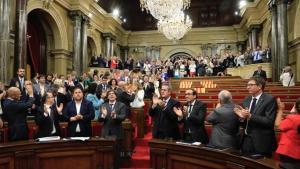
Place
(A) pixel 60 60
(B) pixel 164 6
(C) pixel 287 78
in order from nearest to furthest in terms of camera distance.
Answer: (C) pixel 287 78, (B) pixel 164 6, (A) pixel 60 60

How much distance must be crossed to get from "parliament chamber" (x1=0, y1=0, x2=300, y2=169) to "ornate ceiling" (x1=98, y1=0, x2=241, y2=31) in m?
0.07

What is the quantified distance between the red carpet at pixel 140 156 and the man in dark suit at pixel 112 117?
693mm

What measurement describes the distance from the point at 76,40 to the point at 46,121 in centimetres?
1033

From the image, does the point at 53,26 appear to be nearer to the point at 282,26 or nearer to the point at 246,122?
the point at 282,26

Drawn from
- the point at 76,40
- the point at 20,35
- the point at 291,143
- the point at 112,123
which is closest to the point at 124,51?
the point at 76,40

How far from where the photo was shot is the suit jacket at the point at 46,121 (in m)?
4.38

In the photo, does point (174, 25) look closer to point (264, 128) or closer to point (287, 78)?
point (287, 78)

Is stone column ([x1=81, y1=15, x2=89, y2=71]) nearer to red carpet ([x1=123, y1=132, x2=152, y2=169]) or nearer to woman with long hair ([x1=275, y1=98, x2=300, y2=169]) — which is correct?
red carpet ([x1=123, y1=132, x2=152, y2=169])

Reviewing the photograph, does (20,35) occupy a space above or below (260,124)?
above

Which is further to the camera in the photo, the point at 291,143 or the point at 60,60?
the point at 60,60

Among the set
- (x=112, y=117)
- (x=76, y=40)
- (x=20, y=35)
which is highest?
(x=76, y=40)

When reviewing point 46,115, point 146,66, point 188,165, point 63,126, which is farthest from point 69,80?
point 146,66

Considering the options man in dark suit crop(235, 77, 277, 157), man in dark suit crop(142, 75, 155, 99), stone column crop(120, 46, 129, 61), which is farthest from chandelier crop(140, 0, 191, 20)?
stone column crop(120, 46, 129, 61)

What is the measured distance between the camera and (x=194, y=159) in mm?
3510
